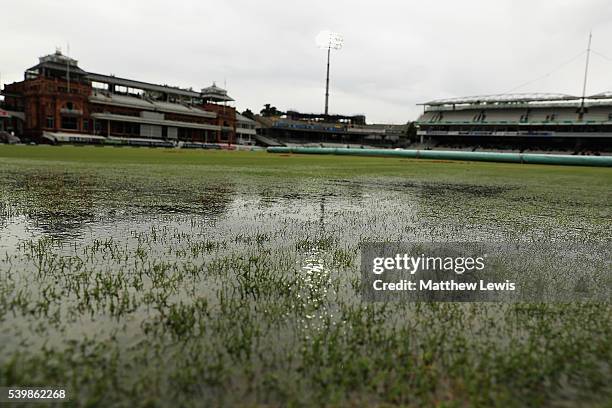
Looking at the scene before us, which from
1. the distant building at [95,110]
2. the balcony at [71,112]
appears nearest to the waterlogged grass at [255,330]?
the distant building at [95,110]

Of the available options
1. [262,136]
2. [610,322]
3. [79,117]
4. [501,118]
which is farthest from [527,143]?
[610,322]

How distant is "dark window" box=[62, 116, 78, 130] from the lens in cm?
5800

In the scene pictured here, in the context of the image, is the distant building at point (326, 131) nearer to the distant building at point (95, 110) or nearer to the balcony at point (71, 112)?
A: the distant building at point (95, 110)

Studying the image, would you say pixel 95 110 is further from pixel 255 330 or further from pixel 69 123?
pixel 255 330

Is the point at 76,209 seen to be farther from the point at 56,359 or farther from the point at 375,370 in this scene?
the point at 375,370

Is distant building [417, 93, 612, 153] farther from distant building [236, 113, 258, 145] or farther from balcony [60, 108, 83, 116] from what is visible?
balcony [60, 108, 83, 116]

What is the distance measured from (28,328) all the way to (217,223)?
3.20 meters

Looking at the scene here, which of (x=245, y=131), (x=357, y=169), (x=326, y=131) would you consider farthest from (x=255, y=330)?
(x=326, y=131)

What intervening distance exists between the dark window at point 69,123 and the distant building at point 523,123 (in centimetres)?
6141

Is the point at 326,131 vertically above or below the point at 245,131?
above

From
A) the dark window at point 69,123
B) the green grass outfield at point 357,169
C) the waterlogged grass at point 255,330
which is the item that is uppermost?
the dark window at point 69,123

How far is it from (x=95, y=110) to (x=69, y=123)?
15.9 feet

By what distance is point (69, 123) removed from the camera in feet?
192

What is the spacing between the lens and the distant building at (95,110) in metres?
56.6
